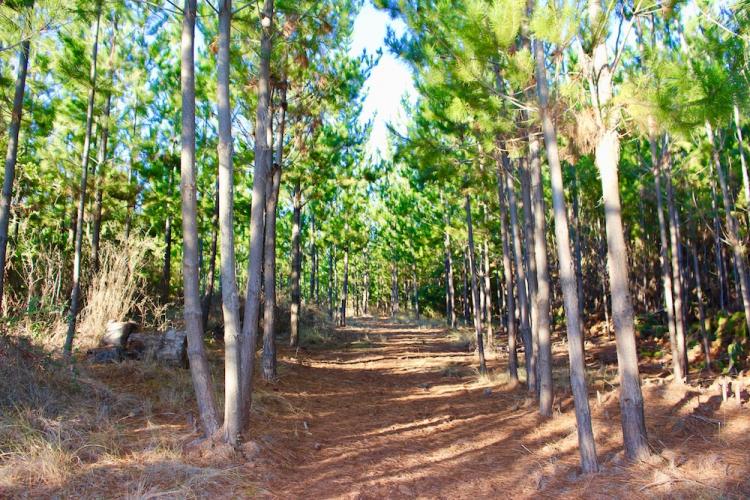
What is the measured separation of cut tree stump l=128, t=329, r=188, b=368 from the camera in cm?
758

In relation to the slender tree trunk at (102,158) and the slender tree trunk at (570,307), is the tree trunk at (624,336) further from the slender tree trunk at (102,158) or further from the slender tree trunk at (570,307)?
the slender tree trunk at (102,158)

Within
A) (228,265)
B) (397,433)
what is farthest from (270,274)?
(228,265)

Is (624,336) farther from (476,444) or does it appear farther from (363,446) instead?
(363,446)

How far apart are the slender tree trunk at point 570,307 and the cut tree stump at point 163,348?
5.31 metres

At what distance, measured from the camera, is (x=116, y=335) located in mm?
7746

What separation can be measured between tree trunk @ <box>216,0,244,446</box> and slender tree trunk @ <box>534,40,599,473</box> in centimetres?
285

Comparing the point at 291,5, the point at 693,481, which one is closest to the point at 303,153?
the point at 291,5

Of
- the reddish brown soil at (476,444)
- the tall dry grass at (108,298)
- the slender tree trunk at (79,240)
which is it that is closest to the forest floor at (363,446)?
the reddish brown soil at (476,444)

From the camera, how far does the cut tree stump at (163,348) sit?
758 cm

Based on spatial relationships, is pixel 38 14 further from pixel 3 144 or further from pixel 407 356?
pixel 407 356

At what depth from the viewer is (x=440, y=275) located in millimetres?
32844

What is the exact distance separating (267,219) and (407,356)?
6.56 m

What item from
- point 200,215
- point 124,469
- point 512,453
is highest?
point 200,215

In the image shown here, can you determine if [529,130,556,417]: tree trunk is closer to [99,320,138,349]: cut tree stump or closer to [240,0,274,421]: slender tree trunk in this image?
[240,0,274,421]: slender tree trunk
